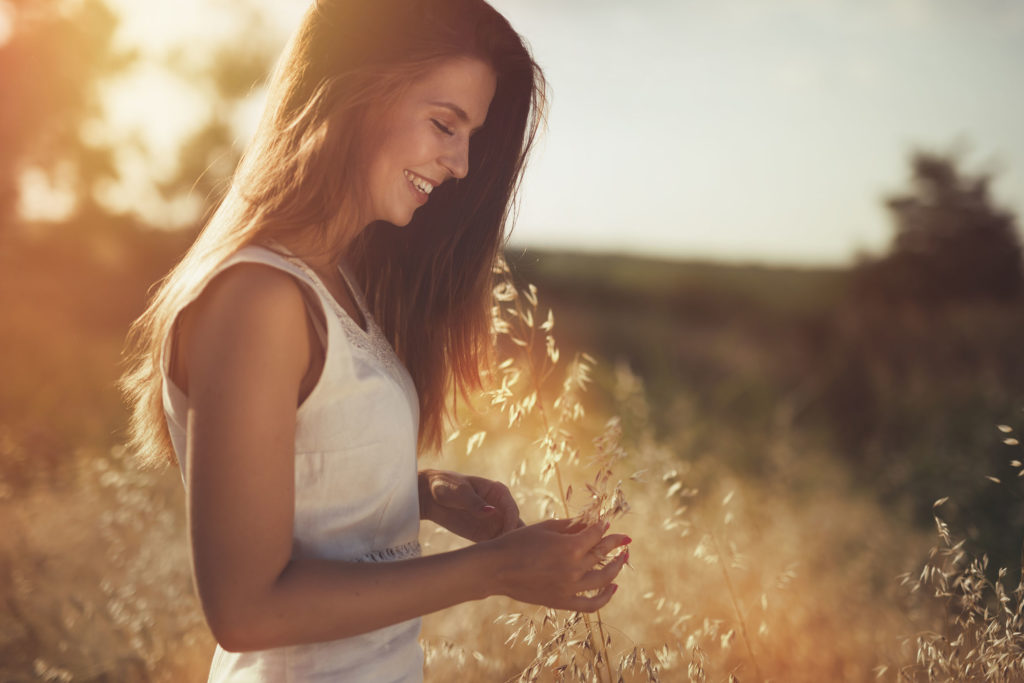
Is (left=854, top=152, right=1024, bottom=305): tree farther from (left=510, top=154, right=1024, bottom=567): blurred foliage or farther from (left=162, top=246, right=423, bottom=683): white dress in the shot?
(left=162, top=246, right=423, bottom=683): white dress

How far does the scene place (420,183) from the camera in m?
1.56

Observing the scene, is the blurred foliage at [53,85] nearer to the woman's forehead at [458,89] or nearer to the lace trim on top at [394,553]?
the woman's forehead at [458,89]

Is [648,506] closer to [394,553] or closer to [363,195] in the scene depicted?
[394,553]

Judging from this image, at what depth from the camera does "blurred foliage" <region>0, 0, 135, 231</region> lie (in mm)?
10414

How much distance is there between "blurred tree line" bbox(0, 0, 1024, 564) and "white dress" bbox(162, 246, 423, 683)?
40.2 inches

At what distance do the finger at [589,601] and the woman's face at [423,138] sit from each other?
30.1 inches

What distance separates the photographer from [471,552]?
4.00 feet

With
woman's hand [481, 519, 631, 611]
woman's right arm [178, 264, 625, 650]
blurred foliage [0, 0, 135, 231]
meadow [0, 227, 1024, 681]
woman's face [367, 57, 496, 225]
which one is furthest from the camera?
blurred foliage [0, 0, 135, 231]

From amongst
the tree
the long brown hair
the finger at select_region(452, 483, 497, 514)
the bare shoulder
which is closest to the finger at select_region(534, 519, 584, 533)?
the finger at select_region(452, 483, 497, 514)

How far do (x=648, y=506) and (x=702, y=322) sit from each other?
46.6 ft

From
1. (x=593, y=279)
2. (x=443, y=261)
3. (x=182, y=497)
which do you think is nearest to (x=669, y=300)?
(x=593, y=279)

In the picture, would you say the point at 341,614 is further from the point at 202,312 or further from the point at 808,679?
the point at 808,679

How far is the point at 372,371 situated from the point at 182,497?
11.8 feet

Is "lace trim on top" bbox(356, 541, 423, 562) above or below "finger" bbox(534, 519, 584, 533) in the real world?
below
